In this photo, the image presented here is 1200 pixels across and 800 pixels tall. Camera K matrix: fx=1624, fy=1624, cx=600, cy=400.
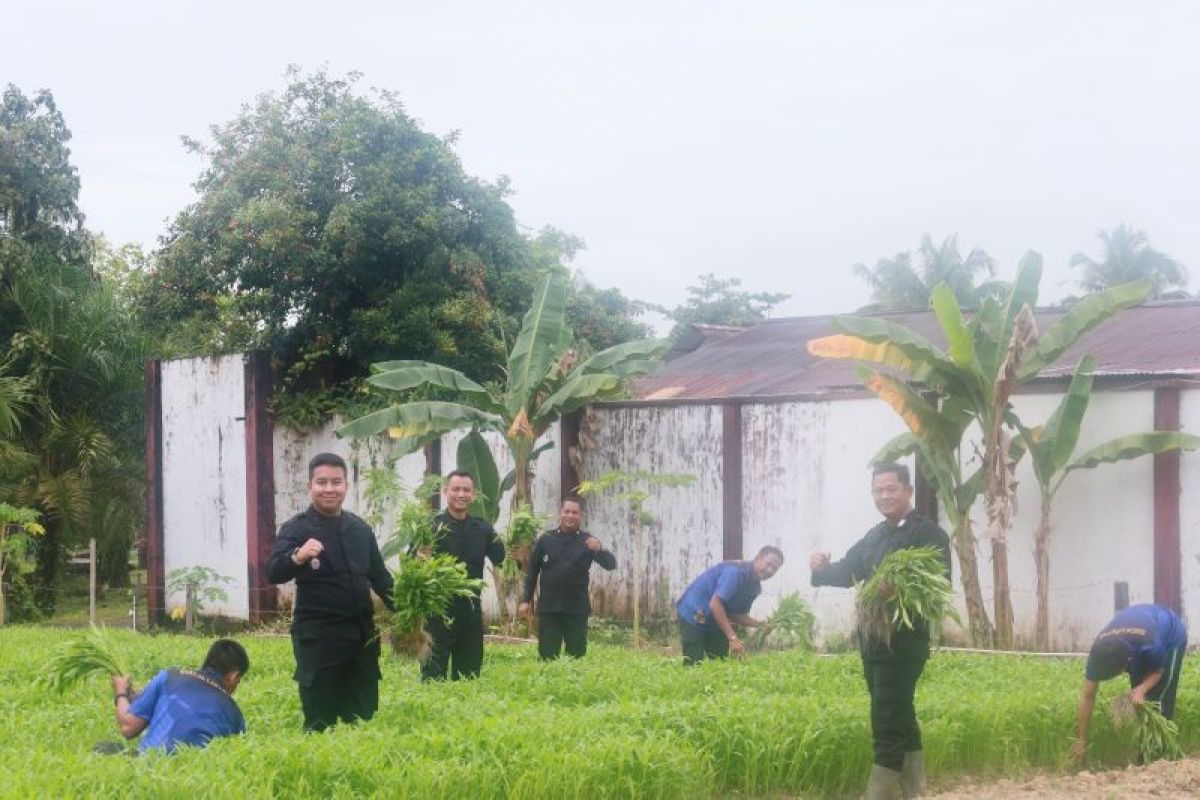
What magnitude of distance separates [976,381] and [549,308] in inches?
226

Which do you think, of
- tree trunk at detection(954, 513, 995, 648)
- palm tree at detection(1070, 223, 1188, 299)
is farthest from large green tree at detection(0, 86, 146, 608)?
palm tree at detection(1070, 223, 1188, 299)

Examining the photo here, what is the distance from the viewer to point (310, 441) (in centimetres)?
2186

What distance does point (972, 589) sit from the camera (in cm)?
1455

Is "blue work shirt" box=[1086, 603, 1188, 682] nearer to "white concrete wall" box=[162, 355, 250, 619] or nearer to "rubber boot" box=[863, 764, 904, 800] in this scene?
"rubber boot" box=[863, 764, 904, 800]

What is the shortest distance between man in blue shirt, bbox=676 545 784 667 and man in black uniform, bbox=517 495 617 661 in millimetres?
1020

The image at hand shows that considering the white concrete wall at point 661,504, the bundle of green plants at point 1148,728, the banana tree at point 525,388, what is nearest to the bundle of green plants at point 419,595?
the bundle of green plants at point 1148,728

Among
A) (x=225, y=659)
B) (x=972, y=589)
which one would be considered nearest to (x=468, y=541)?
(x=225, y=659)

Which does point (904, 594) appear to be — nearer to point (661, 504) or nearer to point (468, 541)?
point (468, 541)

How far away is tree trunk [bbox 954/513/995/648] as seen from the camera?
14.5 metres

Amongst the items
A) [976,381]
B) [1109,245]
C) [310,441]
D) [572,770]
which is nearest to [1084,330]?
[976,381]

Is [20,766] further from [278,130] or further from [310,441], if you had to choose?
[278,130]

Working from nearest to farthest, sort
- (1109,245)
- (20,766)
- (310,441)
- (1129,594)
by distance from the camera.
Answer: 1. (20,766)
2. (1129,594)
3. (310,441)
4. (1109,245)

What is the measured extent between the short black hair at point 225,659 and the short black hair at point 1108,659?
463 centimetres

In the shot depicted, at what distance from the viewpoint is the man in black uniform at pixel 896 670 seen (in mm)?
7992
